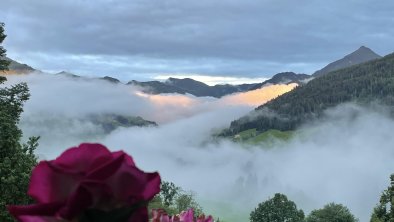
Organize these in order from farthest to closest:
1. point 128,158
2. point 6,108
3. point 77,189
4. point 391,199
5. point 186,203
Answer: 1. point 186,203
2. point 391,199
3. point 6,108
4. point 128,158
5. point 77,189

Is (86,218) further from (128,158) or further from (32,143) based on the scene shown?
(32,143)

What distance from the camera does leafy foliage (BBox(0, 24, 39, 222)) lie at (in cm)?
2572

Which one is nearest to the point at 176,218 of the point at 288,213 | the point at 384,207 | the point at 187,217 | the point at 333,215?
the point at 187,217

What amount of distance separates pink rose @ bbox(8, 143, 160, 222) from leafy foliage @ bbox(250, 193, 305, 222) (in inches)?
4037

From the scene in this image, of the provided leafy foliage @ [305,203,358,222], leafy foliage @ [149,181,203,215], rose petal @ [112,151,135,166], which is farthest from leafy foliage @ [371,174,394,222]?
leafy foliage @ [149,181,203,215]

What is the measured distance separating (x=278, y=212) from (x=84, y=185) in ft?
339

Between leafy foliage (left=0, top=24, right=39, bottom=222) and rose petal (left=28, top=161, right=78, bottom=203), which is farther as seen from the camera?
leafy foliage (left=0, top=24, right=39, bottom=222)

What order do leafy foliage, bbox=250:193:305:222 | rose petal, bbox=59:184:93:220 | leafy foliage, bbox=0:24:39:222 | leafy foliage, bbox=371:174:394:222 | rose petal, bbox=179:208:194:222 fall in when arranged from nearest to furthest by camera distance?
rose petal, bbox=59:184:93:220 → rose petal, bbox=179:208:194:222 → leafy foliage, bbox=0:24:39:222 → leafy foliage, bbox=371:174:394:222 → leafy foliage, bbox=250:193:305:222

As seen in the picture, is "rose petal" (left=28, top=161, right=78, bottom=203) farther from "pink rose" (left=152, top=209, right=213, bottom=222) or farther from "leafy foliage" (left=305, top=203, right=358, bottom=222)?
"leafy foliage" (left=305, top=203, right=358, bottom=222)

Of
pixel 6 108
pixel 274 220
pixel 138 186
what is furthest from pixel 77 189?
pixel 274 220

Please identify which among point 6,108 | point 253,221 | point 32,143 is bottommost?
point 253,221

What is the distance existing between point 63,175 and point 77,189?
85mm

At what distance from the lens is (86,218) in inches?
67.2

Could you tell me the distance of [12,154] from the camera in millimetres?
27375
